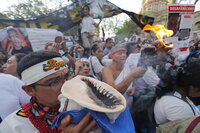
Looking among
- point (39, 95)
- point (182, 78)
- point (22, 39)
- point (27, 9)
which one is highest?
point (27, 9)

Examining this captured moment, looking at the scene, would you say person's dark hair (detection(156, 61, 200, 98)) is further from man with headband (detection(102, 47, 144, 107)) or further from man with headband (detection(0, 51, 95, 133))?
man with headband (detection(0, 51, 95, 133))

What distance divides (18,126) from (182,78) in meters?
1.80

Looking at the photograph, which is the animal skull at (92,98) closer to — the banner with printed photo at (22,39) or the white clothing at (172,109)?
the white clothing at (172,109)

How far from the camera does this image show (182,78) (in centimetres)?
149

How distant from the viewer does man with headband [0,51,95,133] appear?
994 mm

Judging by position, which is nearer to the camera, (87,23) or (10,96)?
(10,96)

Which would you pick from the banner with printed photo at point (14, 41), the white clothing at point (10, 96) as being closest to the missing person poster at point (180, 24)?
the white clothing at point (10, 96)

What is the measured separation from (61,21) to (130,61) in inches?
108

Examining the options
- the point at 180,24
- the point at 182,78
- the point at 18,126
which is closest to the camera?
the point at 18,126

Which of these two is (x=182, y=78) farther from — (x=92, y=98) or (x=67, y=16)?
(x=67, y=16)

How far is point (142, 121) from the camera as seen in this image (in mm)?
1924

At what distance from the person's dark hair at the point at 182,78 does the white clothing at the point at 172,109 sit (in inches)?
4.3

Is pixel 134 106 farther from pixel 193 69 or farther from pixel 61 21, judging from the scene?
pixel 61 21

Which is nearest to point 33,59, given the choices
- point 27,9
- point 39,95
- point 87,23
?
point 39,95
